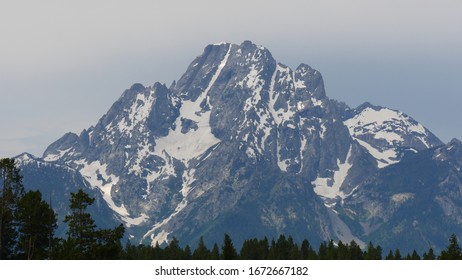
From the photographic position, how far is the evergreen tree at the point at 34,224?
129 meters

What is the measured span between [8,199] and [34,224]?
699 centimetres

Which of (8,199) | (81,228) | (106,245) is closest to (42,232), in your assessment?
(81,228)

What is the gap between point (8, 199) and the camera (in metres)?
124

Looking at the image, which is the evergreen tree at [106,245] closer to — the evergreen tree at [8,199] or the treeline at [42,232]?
the treeline at [42,232]

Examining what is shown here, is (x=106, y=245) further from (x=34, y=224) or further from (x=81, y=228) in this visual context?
(x=34, y=224)

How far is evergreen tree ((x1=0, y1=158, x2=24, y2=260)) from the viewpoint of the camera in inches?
4875

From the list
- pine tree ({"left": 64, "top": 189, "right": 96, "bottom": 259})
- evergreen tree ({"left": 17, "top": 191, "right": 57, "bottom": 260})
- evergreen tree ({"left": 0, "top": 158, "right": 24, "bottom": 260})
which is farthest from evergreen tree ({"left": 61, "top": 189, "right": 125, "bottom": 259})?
evergreen tree ({"left": 0, "top": 158, "right": 24, "bottom": 260})

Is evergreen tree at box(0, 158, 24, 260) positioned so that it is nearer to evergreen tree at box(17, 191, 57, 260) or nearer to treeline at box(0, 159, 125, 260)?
treeline at box(0, 159, 125, 260)

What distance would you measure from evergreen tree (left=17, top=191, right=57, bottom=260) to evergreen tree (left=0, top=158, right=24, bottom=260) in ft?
4.20

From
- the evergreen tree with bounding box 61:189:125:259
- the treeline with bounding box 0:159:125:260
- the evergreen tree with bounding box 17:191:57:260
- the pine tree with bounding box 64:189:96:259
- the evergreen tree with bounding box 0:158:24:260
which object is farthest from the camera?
the pine tree with bounding box 64:189:96:259

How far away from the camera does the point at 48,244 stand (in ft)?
440
